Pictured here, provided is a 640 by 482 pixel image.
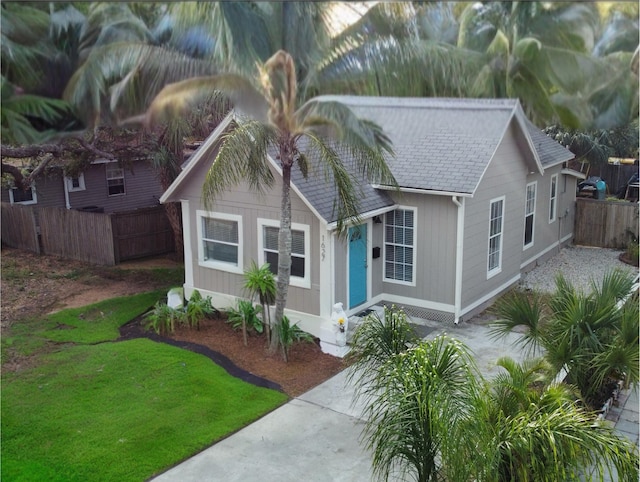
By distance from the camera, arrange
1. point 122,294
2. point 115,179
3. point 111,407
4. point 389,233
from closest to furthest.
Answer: point 111,407, point 389,233, point 122,294, point 115,179

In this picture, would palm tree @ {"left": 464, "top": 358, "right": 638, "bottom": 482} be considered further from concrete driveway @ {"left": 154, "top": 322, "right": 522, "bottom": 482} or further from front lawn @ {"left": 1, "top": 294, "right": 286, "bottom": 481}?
front lawn @ {"left": 1, "top": 294, "right": 286, "bottom": 481}

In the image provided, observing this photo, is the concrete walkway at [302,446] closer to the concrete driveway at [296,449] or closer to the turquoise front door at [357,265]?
the concrete driveway at [296,449]

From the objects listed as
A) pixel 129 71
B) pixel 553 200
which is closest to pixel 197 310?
pixel 129 71

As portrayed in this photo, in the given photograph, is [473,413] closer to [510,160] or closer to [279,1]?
[279,1]

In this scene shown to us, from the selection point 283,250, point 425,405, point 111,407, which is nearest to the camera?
point 425,405

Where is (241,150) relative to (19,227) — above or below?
above

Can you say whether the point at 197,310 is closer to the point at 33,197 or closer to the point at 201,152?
the point at 201,152

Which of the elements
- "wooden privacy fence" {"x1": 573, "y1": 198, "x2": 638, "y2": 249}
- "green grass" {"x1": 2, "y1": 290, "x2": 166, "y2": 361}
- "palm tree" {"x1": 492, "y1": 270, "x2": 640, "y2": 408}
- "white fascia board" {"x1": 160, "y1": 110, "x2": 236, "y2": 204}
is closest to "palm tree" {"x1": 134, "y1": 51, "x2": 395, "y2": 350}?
"white fascia board" {"x1": 160, "y1": 110, "x2": 236, "y2": 204}
